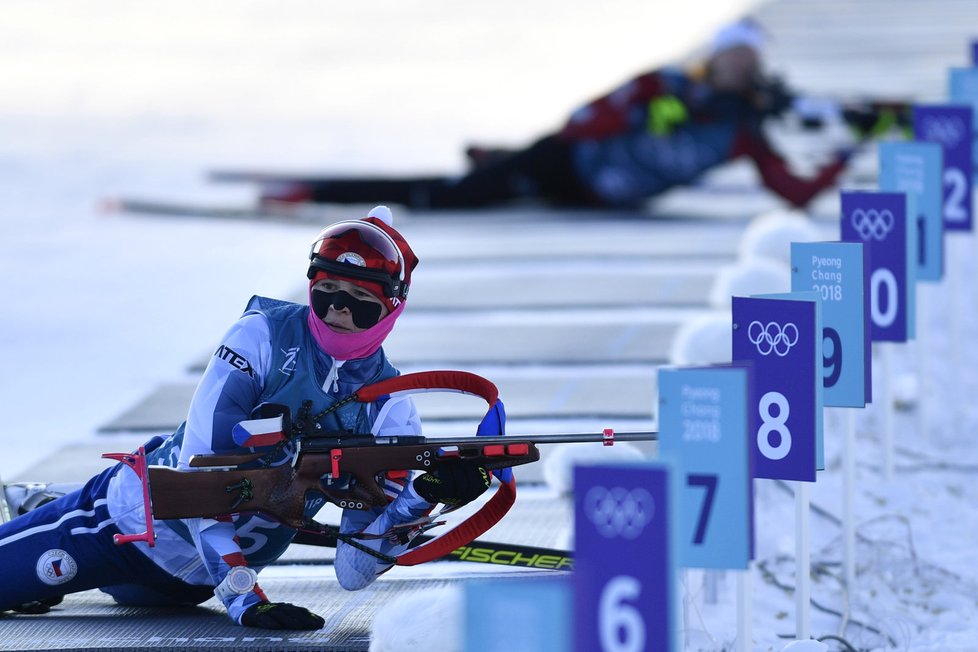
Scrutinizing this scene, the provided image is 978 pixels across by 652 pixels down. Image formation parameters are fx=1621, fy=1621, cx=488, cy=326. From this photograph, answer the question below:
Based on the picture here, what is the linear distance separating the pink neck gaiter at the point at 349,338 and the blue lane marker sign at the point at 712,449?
0.84 meters

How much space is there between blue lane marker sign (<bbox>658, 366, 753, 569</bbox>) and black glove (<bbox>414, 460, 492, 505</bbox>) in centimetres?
60

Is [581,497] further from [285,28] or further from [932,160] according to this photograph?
[285,28]

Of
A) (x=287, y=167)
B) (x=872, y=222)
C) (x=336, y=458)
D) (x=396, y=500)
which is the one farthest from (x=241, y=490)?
(x=287, y=167)

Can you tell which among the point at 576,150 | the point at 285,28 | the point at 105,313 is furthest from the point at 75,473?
the point at 285,28

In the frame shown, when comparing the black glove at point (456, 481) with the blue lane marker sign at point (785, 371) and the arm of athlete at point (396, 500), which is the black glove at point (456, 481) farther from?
the blue lane marker sign at point (785, 371)

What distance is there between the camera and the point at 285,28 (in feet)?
65.3

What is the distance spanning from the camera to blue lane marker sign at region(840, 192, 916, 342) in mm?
4570

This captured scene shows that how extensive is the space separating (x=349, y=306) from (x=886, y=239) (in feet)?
6.07

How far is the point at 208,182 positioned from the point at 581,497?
9205 millimetres

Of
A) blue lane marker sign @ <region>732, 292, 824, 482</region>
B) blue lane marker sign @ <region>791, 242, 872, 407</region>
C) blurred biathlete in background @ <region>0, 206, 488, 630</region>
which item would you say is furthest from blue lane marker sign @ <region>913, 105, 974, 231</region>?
blurred biathlete in background @ <region>0, 206, 488, 630</region>

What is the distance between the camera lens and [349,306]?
3414mm

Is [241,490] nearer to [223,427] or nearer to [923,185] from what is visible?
[223,427]

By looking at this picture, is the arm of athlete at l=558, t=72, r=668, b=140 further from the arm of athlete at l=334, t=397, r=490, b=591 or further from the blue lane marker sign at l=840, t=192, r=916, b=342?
the arm of athlete at l=334, t=397, r=490, b=591

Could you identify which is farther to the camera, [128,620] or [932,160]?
[932,160]
